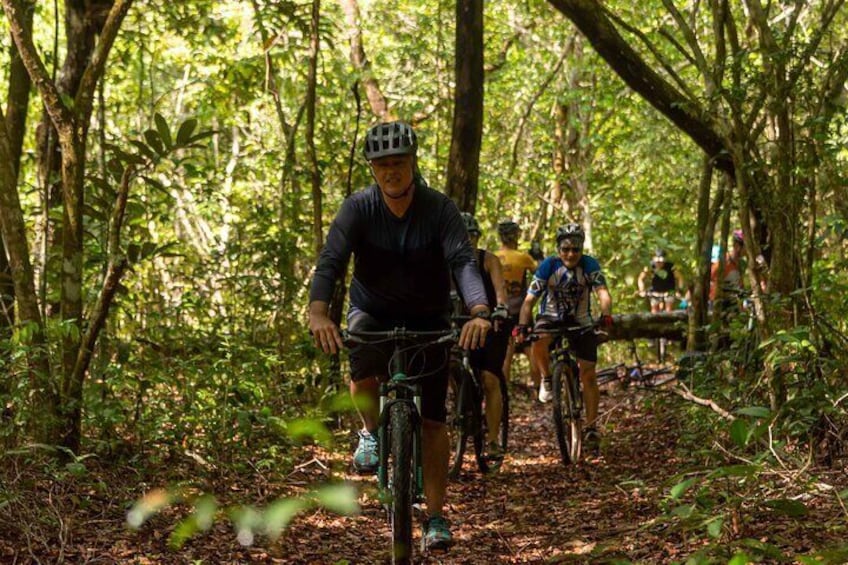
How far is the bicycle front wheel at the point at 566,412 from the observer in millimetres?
9078

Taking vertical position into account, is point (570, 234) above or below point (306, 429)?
above

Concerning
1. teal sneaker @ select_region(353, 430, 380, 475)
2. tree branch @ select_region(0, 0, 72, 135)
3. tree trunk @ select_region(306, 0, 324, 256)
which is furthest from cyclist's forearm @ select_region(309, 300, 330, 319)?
tree trunk @ select_region(306, 0, 324, 256)

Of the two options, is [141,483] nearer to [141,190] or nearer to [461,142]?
[461,142]

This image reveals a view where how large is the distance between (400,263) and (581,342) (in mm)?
4388

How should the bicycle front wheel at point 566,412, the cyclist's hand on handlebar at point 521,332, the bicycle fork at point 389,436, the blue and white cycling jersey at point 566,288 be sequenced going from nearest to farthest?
the bicycle fork at point 389,436, the cyclist's hand on handlebar at point 521,332, the bicycle front wheel at point 566,412, the blue and white cycling jersey at point 566,288

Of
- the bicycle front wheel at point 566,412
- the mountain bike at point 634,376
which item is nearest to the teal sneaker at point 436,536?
the bicycle front wheel at point 566,412

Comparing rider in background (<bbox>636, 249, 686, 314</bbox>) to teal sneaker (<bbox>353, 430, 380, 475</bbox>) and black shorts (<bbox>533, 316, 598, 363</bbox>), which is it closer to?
black shorts (<bbox>533, 316, 598, 363</bbox>)

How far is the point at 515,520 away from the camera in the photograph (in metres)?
7.16

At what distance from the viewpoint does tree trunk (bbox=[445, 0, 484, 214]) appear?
37.9ft

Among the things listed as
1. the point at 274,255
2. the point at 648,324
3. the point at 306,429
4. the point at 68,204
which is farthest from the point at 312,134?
the point at 306,429

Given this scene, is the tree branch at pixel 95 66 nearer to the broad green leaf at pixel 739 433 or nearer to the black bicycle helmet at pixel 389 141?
the black bicycle helmet at pixel 389 141

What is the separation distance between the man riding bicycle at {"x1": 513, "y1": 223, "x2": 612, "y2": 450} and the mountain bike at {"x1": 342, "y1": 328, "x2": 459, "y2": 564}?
4.21m

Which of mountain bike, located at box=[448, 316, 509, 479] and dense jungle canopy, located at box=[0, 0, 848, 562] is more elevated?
dense jungle canopy, located at box=[0, 0, 848, 562]

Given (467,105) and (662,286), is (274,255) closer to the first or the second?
(467,105)
